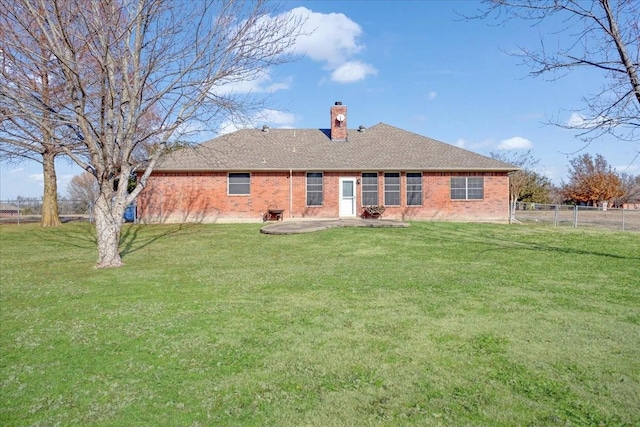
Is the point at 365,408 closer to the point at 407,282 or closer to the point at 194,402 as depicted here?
the point at 194,402

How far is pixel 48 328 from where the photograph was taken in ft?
15.9

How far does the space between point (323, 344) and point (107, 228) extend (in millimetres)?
7053

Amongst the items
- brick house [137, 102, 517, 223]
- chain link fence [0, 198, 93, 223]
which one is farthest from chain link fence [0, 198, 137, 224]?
brick house [137, 102, 517, 223]

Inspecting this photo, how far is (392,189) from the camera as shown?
2042 centimetres

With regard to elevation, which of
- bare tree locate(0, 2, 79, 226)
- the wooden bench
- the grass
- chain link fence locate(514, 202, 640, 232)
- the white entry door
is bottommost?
the grass

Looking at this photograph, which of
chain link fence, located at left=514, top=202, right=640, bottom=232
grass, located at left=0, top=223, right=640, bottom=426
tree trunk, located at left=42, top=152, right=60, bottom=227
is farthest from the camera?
tree trunk, located at left=42, top=152, right=60, bottom=227

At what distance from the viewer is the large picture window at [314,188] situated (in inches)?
794

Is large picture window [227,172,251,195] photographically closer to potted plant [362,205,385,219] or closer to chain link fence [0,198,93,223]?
potted plant [362,205,385,219]

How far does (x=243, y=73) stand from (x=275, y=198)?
33.5 feet

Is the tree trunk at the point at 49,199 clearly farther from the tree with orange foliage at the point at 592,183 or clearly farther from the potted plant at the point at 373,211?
the tree with orange foliage at the point at 592,183

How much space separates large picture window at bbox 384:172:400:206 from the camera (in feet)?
66.8

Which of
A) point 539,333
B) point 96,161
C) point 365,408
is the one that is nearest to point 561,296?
point 539,333

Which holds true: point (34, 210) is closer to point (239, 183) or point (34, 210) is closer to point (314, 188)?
point (239, 183)

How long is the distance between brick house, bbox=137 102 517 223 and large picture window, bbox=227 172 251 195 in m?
0.05
